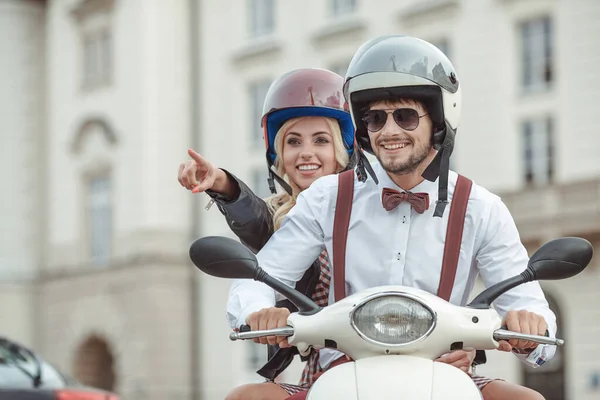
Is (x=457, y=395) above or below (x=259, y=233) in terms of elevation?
below

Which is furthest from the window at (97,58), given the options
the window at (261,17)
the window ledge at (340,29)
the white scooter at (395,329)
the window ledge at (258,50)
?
the white scooter at (395,329)

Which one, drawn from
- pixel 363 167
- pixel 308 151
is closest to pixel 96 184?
pixel 308 151

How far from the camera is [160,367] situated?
29719 mm

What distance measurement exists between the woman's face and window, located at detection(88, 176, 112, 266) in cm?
2683

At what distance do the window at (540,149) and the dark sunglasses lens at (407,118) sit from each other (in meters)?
20.6

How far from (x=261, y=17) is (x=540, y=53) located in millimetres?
7946

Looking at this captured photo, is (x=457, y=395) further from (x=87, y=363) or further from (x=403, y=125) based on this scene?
(x=87, y=363)

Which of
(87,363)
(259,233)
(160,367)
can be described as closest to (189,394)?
(160,367)

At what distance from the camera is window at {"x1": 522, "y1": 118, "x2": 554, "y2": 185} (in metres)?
23.8

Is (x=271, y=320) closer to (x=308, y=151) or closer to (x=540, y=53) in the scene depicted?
(x=308, y=151)

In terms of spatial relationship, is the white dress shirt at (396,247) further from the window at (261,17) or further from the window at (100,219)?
the window at (100,219)

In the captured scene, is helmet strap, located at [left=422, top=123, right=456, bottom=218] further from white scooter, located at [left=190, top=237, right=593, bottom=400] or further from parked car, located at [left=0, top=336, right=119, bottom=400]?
parked car, located at [left=0, top=336, right=119, bottom=400]

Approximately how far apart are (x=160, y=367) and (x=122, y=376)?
3.75 ft

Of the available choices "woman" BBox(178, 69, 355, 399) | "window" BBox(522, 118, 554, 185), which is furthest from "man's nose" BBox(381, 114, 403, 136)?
"window" BBox(522, 118, 554, 185)
